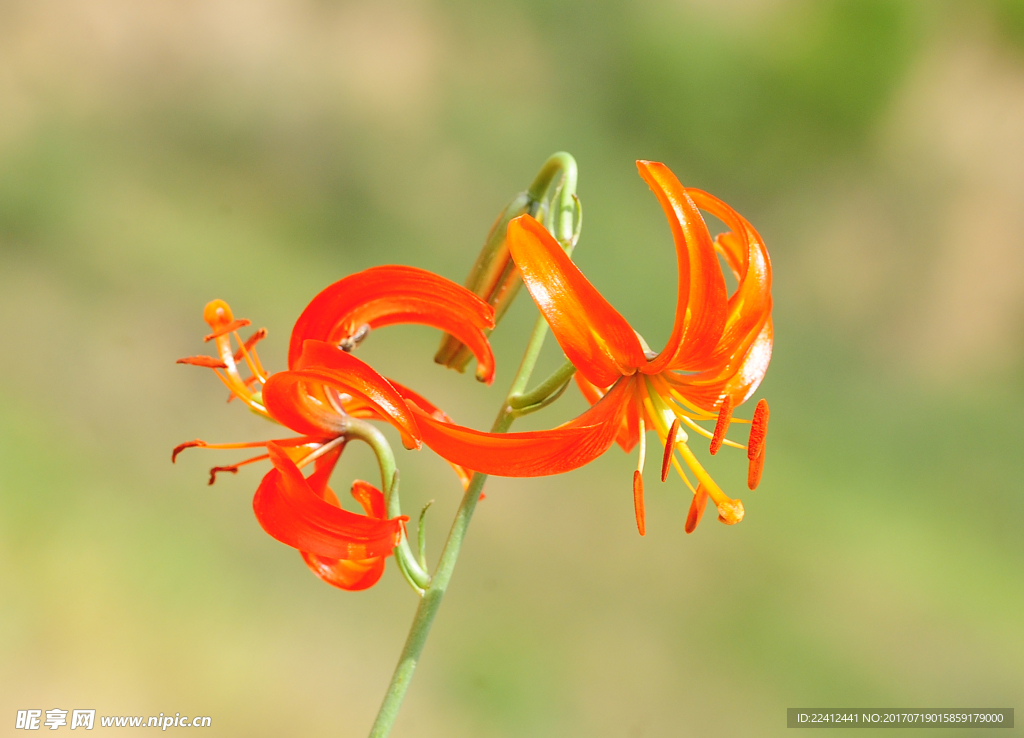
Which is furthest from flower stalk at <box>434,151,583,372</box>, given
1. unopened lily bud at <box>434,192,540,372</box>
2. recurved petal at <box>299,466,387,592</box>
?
recurved petal at <box>299,466,387,592</box>

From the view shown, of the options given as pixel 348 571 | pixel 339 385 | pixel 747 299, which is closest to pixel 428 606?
pixel 348 571

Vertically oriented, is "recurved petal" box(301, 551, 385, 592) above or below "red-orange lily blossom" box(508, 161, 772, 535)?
below

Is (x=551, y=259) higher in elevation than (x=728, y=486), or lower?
lower

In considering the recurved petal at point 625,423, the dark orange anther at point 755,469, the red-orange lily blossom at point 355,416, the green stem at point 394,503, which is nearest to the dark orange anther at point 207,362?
the red-orange lily blossom at point 355,416

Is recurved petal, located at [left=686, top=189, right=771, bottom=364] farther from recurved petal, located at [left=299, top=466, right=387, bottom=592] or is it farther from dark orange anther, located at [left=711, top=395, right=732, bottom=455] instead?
recurved petal, located at [left=299, top=466, right=387, bottom=592]

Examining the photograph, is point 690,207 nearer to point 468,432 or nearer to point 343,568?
point 468,432

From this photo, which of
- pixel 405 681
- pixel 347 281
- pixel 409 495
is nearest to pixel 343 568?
pixel 405 681

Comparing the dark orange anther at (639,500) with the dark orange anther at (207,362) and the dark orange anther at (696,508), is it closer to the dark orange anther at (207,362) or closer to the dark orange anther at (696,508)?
the dark orange anther at (696,508)

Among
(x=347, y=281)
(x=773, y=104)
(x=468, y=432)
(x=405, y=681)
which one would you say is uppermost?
(x=773, y=104)
